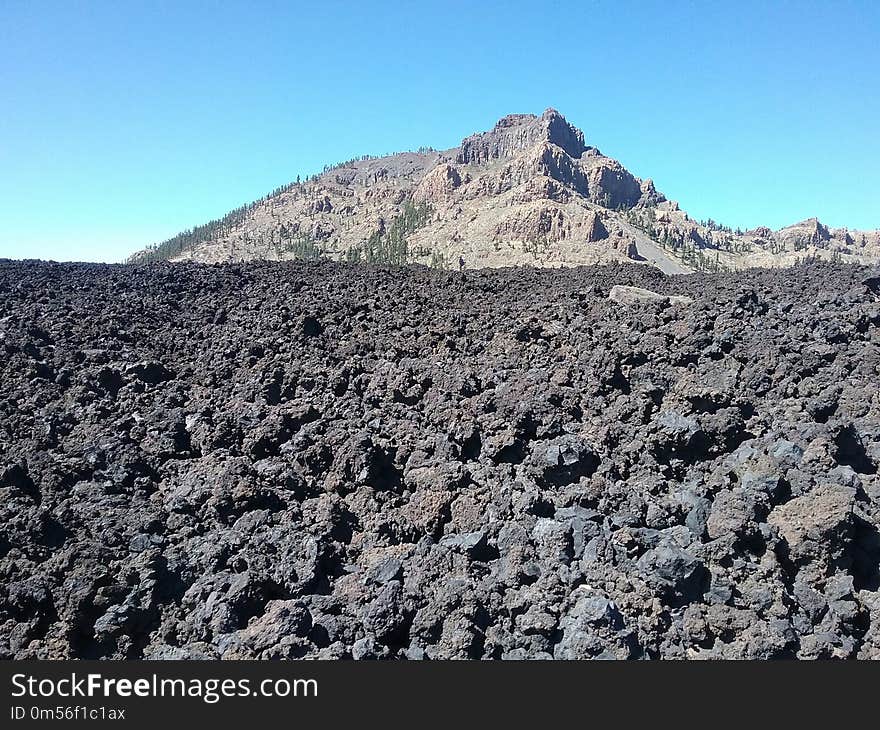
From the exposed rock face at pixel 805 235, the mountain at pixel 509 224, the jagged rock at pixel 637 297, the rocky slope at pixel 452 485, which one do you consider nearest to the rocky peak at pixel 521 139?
the mountain at pixel 509 224

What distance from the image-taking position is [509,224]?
301 feet

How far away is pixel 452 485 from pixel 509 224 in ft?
294

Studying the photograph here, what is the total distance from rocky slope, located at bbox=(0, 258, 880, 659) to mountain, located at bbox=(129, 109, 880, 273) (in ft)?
213

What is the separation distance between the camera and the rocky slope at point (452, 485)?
4.38 metres

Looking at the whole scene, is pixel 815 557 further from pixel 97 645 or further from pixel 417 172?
pixel 417 172

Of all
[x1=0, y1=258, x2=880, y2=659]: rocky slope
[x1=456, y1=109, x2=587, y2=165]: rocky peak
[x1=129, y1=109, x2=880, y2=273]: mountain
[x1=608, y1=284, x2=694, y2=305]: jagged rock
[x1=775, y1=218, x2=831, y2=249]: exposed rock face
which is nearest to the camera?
[x1=0, y1=258, x2=880, y2=659]: rocky slope

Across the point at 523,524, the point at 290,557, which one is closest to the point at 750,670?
the point at 523,524

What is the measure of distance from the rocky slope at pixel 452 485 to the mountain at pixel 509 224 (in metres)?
64.8

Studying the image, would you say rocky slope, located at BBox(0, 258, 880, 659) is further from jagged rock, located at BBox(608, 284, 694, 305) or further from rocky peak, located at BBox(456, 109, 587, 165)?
rocky peak, located at BBox(456, 109, 587, 165)

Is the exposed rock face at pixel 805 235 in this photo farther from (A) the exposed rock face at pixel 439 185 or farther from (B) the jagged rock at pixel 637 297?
(B) the jagged rock at pixel 637 297

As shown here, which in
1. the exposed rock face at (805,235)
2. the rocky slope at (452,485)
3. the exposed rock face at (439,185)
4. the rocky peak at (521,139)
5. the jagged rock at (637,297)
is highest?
the rocky peak at (521,139)

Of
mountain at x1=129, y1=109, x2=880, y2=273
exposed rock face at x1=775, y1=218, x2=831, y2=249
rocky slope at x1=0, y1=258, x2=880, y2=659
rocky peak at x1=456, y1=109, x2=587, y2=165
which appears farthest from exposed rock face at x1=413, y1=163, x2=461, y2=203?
rocky slope at x1=0, y1=258, x2=880, y2=659

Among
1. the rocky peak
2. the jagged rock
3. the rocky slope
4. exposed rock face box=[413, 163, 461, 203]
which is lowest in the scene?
the rocky slope

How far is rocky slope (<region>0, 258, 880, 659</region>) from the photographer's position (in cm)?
438
